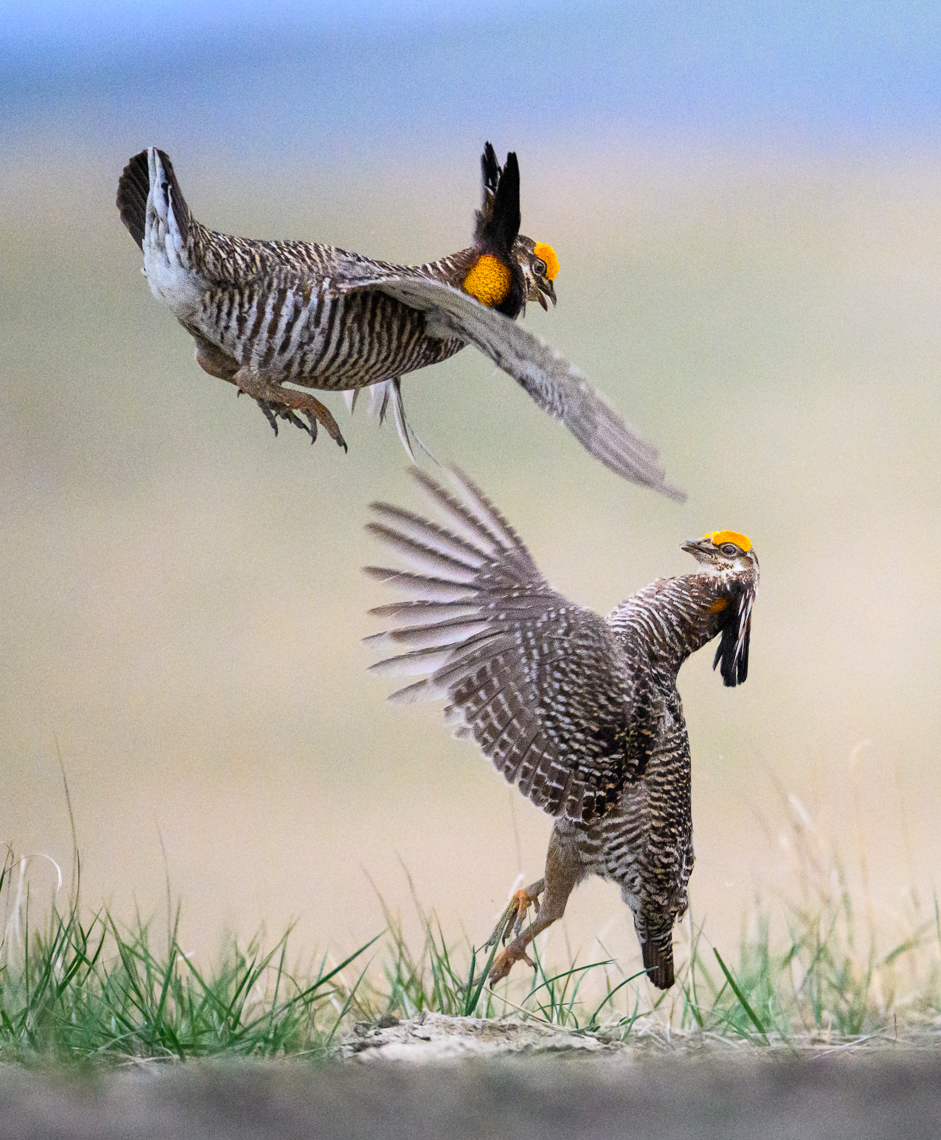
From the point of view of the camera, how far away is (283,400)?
189 cm

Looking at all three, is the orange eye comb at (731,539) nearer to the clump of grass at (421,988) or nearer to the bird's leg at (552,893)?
the bird's leg at (552,893)

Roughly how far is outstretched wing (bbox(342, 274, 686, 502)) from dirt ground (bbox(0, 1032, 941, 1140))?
78 cm

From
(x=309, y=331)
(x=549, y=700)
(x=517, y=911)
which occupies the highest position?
(x=309, y=331)

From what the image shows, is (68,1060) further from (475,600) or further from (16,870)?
(475,600)

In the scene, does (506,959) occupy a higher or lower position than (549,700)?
lower

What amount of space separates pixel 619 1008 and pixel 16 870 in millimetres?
1095

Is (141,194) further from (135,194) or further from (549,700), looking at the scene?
(549,700)

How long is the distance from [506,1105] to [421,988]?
1.05 m

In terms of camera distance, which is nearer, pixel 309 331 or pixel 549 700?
pixel 309 331

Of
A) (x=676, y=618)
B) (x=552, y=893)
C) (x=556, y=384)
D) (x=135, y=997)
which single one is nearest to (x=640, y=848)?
(x=552, y=893)

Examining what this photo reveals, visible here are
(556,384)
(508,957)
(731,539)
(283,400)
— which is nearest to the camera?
(556,384)

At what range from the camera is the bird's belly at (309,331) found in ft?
6.04

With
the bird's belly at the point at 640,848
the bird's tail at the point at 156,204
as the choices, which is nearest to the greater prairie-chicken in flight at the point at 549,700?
the bird's belly at the point at 640,848

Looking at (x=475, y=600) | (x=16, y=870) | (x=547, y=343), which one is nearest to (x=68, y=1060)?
(x=16, y=870)
